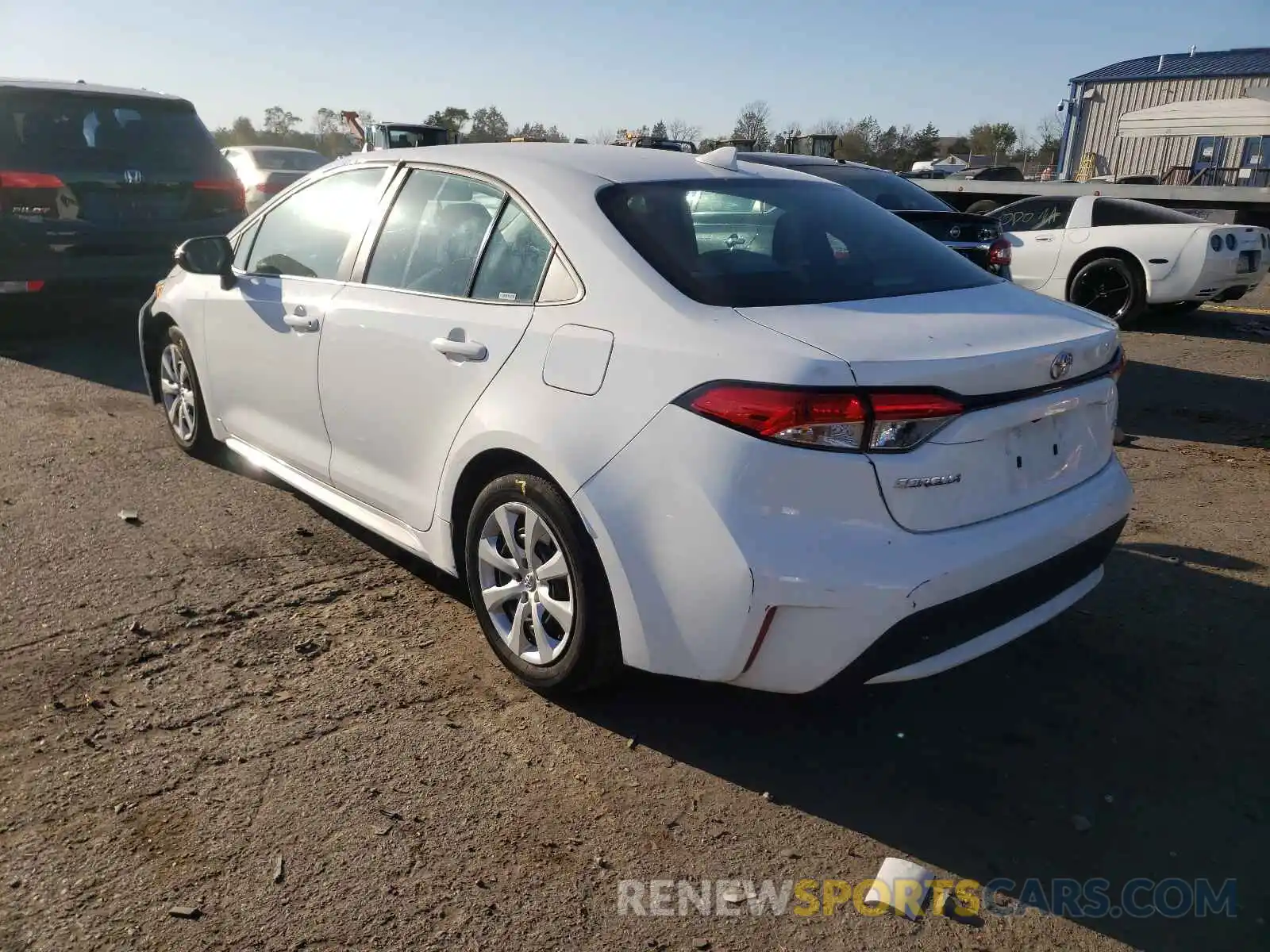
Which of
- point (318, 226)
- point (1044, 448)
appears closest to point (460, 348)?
point (318, 226)

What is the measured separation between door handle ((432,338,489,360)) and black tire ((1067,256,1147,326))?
9054 millimetres

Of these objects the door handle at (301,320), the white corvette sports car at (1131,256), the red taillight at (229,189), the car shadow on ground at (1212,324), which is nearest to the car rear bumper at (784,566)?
the door handle at (301,320)

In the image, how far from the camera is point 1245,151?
34.2m

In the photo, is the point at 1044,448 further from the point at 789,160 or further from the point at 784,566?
the point at 789,160

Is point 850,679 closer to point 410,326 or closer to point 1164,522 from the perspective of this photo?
point 410,326

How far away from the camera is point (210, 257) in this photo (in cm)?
445

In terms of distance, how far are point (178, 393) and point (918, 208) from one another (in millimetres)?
5959

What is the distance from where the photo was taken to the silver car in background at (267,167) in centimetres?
1602

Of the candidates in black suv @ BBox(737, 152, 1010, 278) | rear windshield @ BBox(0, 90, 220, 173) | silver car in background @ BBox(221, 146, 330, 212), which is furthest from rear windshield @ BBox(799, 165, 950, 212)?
silver car in background @ BBox(221, 146, 330, 212)

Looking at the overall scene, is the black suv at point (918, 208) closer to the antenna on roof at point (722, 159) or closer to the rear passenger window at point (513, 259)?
the antenna on roof at point (722, 159)

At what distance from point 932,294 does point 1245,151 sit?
38332 mm

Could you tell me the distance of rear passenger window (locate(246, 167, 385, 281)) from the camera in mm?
3902

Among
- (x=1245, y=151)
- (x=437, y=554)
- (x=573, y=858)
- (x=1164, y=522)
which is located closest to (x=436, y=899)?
(x=573, y=858)

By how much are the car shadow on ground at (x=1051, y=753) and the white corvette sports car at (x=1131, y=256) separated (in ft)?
24.6
